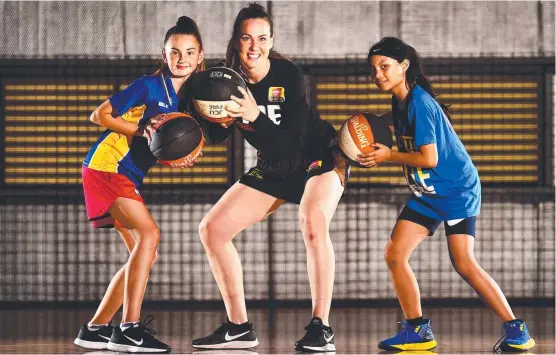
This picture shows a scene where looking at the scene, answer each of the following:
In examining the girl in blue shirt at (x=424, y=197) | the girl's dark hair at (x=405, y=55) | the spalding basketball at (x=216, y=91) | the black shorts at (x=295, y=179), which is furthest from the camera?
the black shorts at (x=295, y=179)

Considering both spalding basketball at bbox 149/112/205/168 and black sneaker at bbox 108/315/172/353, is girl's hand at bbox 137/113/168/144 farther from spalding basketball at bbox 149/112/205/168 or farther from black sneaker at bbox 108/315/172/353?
black sneaker at bbox 108/315/172/353

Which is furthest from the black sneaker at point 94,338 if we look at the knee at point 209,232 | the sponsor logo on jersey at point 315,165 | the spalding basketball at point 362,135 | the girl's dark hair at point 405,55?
the girl's dark hair at point 405,55

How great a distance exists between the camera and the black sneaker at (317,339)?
6562 millimetres

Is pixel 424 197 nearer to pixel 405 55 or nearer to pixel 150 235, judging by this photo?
pixel 405 55

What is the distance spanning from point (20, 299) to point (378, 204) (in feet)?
11.7

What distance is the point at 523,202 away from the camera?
9898 mm

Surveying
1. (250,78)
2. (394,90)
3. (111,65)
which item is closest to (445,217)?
(394,90)

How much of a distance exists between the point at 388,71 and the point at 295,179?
3.11 ft

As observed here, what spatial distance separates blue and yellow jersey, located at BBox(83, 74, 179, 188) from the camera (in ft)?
22.1

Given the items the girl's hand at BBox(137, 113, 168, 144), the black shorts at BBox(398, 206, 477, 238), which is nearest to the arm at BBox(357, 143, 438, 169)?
the black shorts at BBox(398, 206, 477, 238)

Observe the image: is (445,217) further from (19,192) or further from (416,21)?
(19,192)

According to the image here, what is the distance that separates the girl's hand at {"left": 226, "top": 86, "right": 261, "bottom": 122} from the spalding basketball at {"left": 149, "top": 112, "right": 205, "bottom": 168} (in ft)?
0.96

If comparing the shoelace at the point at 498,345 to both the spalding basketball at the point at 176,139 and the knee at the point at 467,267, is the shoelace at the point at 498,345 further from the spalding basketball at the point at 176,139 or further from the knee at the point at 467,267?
the spalding basketball at the point at 176,139

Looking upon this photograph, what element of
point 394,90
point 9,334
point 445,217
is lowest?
point 9,334
